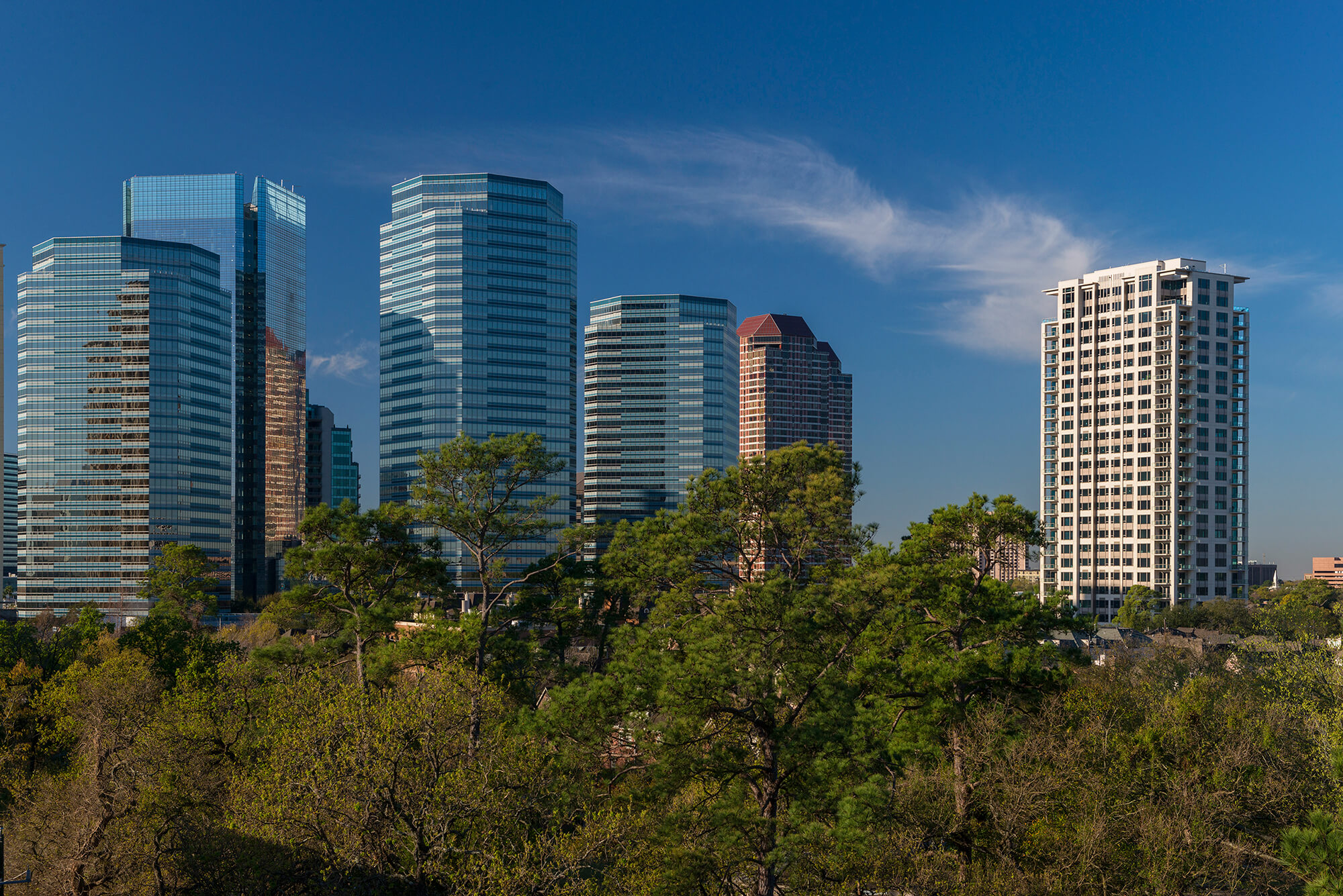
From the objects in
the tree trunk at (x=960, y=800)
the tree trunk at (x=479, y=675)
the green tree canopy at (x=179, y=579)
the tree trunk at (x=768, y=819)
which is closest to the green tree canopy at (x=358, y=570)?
the tree trunk at (x=479, y=675)

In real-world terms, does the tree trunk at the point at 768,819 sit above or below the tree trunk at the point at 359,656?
below

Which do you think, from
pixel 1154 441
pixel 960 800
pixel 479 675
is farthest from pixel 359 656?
pixel 1154 441

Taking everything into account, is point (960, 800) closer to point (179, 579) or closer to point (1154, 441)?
point (179, 579)

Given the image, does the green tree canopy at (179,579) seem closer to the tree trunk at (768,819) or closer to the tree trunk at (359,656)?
the tree trunk at (359,656)

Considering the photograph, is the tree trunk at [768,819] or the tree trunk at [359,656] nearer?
the tree trunk at [768,819]

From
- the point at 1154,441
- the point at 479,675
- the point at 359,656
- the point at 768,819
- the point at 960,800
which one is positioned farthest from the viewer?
the point at 1154,441

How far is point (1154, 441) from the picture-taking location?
18000 cm

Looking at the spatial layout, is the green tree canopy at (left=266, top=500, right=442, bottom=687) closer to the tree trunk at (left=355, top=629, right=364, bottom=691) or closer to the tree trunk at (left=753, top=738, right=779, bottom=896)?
the tree trunk at (left=355, top=629, right=364, bottom=691)

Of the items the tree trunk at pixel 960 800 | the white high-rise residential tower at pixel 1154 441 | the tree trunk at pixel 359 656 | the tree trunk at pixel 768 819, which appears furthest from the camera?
the white high-rise residential tower at pixel 1154 441

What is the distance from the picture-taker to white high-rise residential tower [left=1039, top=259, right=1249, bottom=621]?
17600 centimetres

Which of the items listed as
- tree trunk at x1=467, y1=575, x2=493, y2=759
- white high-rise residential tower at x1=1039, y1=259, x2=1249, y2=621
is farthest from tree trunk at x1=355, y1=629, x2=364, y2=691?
white high-rise residential tower at x1=1039, y1=259, x2=1249, y2=621

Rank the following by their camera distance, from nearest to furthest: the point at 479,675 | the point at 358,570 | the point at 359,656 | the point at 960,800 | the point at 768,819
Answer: the point at 768,819, the point at 960,800, the point at 479,675, the point at 359,656, the point at 358,570

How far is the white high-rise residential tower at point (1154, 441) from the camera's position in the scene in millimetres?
176000

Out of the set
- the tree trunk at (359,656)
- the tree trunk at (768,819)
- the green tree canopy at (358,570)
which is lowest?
the tree trunk at (768,819)
